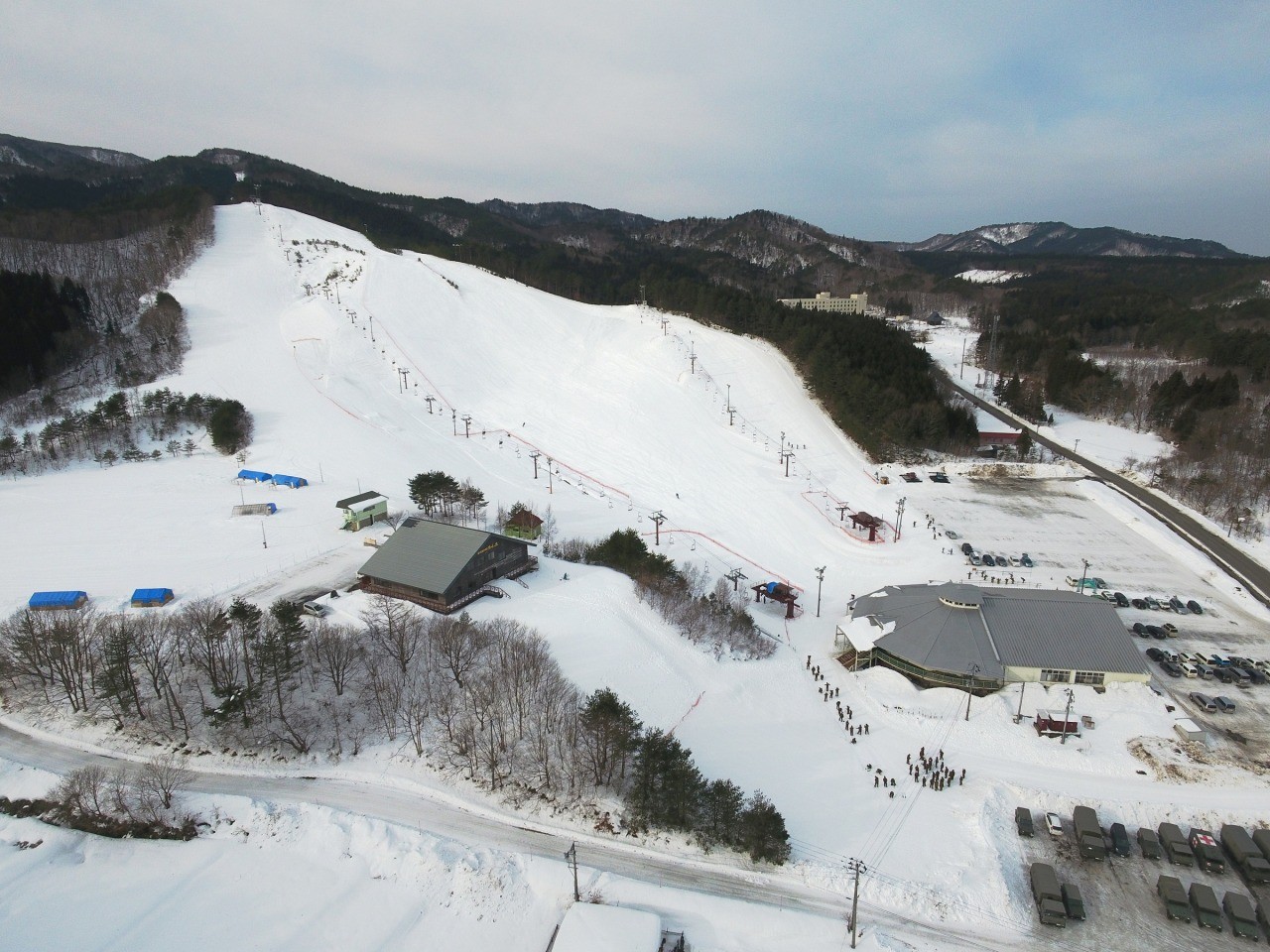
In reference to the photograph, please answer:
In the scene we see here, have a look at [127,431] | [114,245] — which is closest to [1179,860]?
[127,431]

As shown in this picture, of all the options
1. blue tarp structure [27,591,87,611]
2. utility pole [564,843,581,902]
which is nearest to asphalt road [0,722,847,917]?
utility pole [564,843,581,902]

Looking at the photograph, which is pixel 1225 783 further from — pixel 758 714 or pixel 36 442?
pixel 36 442

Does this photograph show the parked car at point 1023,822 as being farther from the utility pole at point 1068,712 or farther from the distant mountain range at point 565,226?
the distant mountain range at point 565,226

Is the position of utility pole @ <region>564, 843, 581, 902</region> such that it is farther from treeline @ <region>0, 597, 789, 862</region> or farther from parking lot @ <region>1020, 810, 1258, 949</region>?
parking lot @ <region>1020, 810, 1258, 949</region>

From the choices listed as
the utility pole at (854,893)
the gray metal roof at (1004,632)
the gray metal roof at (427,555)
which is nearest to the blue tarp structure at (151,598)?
the gray metal roof at (427,555)

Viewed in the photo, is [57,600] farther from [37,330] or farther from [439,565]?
[37,330]

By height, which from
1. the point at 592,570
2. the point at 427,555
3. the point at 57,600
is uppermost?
the point at 427,555
